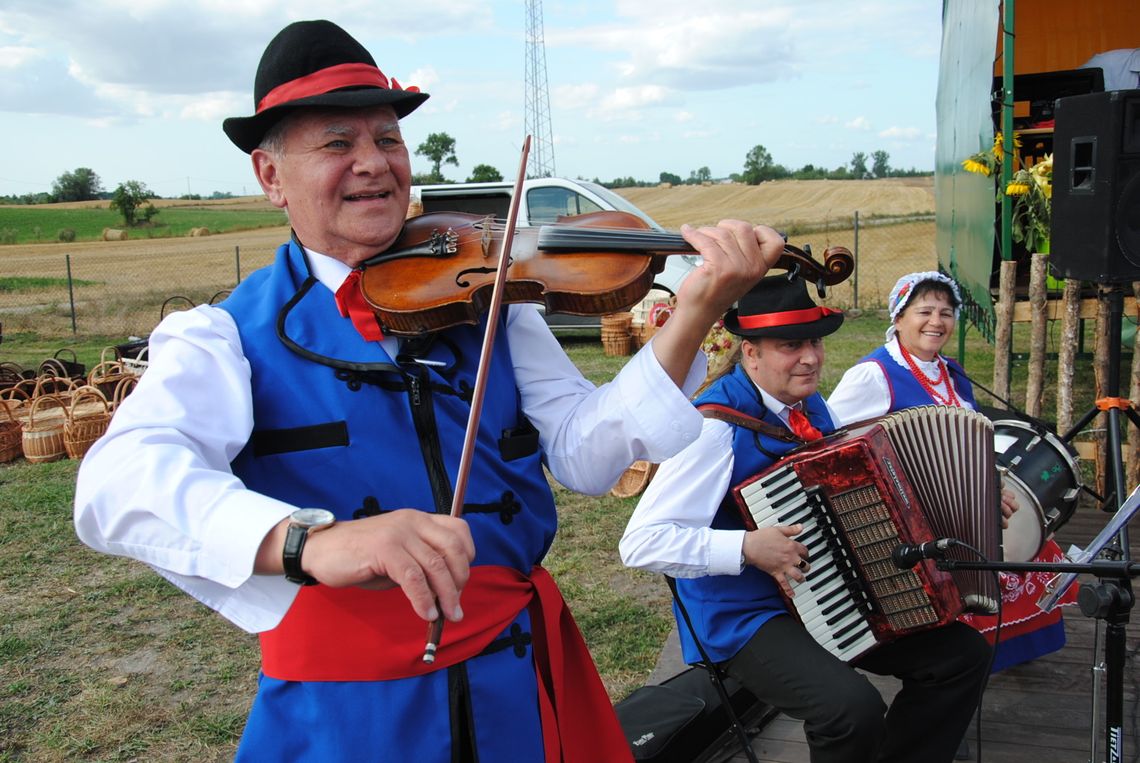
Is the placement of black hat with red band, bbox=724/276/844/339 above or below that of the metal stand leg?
above

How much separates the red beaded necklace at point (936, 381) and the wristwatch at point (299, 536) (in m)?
3.32

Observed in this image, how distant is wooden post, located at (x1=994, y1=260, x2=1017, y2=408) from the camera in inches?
221

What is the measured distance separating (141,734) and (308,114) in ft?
9.23

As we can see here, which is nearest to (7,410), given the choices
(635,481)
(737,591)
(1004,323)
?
(635,481)

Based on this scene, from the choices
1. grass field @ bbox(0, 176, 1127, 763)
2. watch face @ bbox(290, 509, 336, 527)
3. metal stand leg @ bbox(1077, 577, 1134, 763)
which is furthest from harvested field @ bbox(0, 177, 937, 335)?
watch face @ bbox(290, 509, 336, 527)

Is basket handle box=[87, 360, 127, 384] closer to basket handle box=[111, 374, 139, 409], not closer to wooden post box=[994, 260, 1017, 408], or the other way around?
basket handle box=[111, 374, 139, 409]

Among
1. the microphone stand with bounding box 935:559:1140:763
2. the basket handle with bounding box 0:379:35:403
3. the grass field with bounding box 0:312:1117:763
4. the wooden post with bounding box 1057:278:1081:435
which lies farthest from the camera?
the basket handle with bounding box 0:379:35:403

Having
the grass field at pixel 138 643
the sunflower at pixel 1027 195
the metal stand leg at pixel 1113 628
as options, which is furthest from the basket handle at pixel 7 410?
the metal stand leg at pixel 1113 628

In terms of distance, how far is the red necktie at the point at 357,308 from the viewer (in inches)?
58.1

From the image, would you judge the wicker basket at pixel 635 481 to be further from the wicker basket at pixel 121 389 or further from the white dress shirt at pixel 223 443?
the white dress shirt at pixel 223 443

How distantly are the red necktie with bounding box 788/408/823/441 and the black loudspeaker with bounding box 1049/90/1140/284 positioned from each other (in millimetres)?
1094

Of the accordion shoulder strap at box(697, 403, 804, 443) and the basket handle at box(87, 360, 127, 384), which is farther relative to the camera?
the basket handle at box(87, 360, 127, 384)

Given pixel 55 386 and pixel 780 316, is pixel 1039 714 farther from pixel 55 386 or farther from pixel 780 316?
pixel 55 386

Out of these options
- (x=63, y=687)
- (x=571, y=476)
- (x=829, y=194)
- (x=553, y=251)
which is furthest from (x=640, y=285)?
(x=829, y=194)
